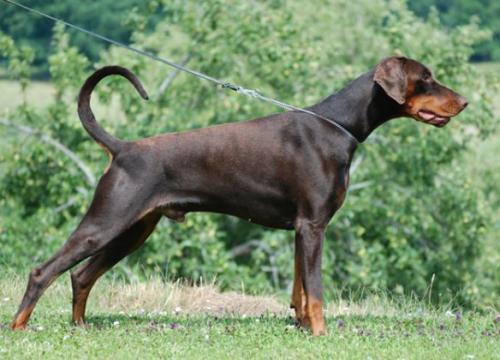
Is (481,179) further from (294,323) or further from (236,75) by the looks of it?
(294,323)

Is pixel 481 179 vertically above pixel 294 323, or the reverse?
pixel 294 323

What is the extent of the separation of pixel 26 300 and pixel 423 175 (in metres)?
9.39

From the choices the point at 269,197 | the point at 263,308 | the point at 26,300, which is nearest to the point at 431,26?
the point at 263,308

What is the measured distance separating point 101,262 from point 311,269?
1550mm

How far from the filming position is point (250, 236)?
15.3 meters

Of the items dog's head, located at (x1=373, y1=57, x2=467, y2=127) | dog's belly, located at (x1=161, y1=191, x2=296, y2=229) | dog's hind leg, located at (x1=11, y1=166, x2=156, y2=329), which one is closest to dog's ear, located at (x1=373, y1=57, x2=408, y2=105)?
dog's head, located at (x1=373, y1=57, x2=467, y2=127)

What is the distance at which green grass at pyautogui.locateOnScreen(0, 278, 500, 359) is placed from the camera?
5.57m

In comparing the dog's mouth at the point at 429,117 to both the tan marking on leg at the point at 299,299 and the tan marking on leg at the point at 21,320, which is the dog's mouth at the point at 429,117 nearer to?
the tan marking on leg at the point at 299,299

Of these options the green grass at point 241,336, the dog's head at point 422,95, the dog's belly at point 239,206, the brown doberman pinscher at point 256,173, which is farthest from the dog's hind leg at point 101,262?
the dog's head at point 422,95

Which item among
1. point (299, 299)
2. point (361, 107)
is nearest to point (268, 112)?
point (361, 107)

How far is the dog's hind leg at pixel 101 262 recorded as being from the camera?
6.61 metres

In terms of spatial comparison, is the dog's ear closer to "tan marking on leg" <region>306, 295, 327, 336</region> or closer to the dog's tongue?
the dog's tongue

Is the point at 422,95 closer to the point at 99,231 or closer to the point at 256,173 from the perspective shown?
the point at 256,173

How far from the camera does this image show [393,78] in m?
6.41
